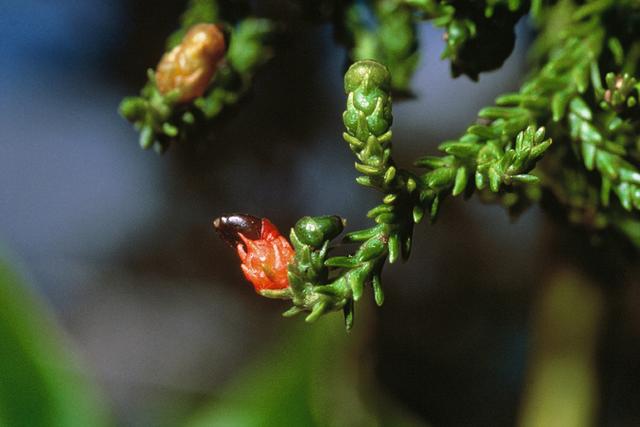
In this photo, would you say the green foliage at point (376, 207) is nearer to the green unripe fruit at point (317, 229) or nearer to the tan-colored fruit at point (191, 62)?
the green unripe fruit at point (317, 229)

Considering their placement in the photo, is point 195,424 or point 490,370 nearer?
point 195,424

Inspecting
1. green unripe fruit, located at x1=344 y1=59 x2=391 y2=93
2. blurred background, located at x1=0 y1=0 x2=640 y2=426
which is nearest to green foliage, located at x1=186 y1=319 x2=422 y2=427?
blurred background, located at x1=0 y1=0 x2=640 y2=426

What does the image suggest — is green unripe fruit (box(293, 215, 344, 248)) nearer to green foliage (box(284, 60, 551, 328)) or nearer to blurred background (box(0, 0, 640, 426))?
green foliage (box(284, 60, 551, 328))

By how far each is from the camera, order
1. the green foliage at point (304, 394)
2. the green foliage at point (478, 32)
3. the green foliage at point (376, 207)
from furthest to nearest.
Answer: the green foliage at point (304, 394) < the green foliage at point (478, 32) < the green foliage at point (376, 207)

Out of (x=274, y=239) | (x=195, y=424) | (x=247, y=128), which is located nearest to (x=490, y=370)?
(x=247, y=128)

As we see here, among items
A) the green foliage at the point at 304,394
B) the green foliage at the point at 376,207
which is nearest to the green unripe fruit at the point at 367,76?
the green foliage at the point at 376,207

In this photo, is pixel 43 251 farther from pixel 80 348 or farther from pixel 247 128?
pixel 247 128

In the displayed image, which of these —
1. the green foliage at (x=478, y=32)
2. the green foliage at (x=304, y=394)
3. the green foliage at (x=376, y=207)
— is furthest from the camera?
the green foliage at (x=304, y=394)
